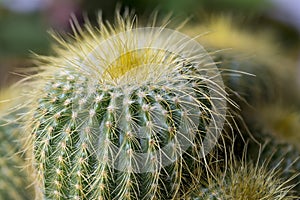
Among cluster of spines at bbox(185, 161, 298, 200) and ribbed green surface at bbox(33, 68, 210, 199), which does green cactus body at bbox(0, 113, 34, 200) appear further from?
cluster of spines at bbox(185, 161, 298, 200)

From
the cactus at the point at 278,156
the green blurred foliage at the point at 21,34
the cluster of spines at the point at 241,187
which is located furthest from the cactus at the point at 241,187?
the green blurred foliage at the point at 21,34

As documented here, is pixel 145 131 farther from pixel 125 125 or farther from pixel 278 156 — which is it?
pixel 278 156

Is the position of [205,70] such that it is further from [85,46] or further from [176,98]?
[85,46]

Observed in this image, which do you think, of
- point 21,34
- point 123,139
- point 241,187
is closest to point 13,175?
point 123,139

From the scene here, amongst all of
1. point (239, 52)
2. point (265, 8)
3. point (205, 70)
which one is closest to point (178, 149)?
point (205, 70)

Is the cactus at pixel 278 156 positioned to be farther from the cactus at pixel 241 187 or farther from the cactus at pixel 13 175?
the cactus at pixel 13 175

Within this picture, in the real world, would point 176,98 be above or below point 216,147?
above

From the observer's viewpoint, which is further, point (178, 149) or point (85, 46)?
point (85, 46)
